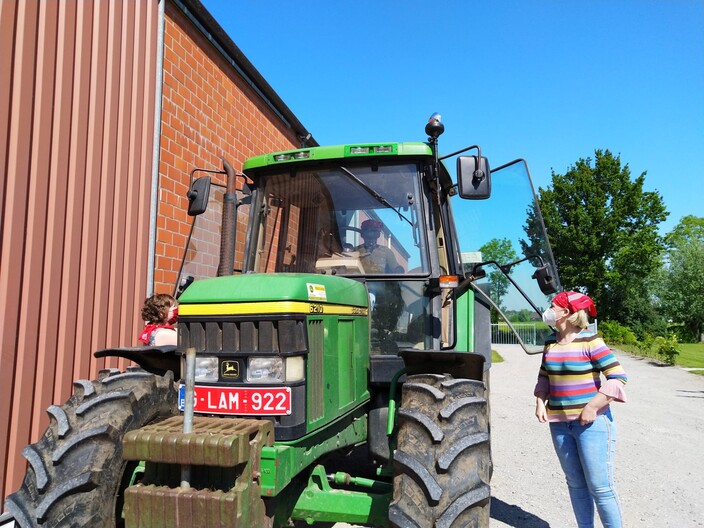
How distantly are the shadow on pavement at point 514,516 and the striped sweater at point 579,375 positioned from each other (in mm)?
1213

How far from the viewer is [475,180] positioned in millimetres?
3566

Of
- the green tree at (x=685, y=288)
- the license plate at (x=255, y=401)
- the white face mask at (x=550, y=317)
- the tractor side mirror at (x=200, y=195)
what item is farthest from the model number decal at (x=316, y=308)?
the green tree at (x=685, y=288)

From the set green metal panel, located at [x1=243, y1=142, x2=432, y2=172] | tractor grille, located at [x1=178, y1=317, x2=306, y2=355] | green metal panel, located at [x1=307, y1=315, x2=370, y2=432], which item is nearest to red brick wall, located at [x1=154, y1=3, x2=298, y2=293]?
green metal panel, located at [x1=243, y1=142, x2=432, y2=172]

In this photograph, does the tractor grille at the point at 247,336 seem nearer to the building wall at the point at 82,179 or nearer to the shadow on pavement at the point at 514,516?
the building wall at the point at 82,179

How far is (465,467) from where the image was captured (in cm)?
263

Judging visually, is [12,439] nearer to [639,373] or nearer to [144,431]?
[144,431]

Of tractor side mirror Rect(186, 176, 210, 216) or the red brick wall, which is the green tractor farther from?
the red brick wall

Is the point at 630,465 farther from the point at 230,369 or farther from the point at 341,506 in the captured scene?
the point at 230,369

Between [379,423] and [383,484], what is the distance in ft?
1.56

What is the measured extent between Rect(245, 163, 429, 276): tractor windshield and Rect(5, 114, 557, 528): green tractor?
1 centimetres

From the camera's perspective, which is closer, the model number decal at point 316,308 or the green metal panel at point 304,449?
the green metal panel at point 304,449

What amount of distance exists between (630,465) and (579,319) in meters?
3.40

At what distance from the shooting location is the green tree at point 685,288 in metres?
38.5

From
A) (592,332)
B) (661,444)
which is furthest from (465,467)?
(661,444)
